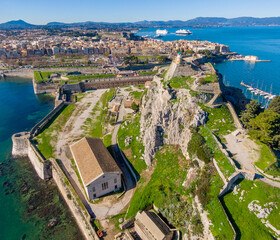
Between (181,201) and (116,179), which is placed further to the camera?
(116,179)

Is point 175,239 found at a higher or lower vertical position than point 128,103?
lower

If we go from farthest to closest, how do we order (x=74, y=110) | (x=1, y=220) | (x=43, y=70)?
(x=43, y=70) → (x=74, y=110) → (x=1, y=220)

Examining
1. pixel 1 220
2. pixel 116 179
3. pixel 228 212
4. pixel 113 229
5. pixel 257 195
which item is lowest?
pixel 1 220

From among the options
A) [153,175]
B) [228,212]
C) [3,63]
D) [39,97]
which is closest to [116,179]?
[153,175]

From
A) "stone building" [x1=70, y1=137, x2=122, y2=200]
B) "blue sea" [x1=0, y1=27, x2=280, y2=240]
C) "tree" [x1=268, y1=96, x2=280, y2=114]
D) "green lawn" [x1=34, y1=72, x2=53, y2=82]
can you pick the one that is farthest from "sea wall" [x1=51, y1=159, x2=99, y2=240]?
"green lawn" [x1=34, y1=72, x2=53, y2=82]

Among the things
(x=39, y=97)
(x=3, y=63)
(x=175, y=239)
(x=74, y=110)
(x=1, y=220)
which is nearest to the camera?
(x=175, y=239)

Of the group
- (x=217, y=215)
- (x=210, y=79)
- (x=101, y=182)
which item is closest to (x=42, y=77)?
(x=101, y=182)

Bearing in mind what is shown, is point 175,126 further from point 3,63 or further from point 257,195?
point 3,63
